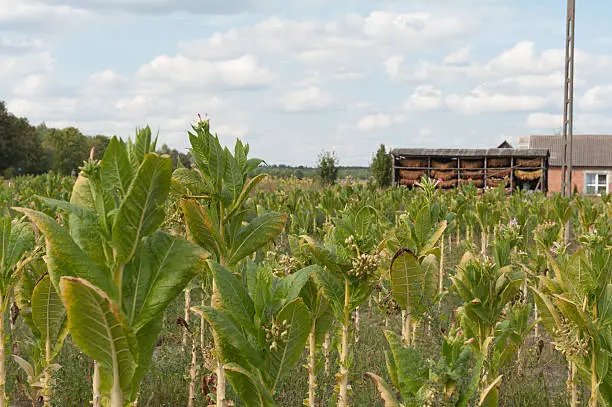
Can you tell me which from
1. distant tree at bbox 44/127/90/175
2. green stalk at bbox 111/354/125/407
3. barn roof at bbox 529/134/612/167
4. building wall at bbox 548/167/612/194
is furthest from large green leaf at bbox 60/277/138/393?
distant tree at bbox 44/127/90/175

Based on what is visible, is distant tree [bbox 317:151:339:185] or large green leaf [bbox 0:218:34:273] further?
distant tree [bbox 317:151:339:185]

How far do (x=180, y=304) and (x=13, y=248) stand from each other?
572cm

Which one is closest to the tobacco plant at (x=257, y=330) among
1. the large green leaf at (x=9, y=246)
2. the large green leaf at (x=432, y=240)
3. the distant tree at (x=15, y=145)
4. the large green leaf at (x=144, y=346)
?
the large green leaf at (x=144, y=346)

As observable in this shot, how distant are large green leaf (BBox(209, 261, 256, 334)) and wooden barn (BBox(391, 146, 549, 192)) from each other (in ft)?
98.3

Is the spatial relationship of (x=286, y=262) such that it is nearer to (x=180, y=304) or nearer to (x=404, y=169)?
(x=180, y=304)

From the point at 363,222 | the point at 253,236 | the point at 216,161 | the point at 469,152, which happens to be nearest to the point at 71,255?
the point at 216,161

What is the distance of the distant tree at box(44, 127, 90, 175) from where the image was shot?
64125 millimetres

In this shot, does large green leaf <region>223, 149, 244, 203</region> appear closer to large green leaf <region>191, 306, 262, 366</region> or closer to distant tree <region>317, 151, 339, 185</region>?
large green leaf <region>191, 306, 262, 366</region>

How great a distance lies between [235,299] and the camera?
2549 mm

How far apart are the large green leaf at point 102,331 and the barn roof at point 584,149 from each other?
2013 inches

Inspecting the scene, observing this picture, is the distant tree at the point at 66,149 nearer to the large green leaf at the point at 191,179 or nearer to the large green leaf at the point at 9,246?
the large green leaf at the point at 9,246

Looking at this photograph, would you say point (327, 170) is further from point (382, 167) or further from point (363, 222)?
point (363, 222)

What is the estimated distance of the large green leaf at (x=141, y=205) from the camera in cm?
214

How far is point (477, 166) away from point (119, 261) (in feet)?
104
